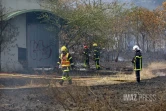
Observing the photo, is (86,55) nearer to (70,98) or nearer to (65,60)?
(65,60)

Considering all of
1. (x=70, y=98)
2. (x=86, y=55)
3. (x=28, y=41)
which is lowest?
(x=70, y=98)

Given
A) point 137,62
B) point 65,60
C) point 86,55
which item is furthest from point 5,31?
point 137,62

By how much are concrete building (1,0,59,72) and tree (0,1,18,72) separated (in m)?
0.25

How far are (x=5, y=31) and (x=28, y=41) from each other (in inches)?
112

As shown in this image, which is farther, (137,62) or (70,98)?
(137,62)

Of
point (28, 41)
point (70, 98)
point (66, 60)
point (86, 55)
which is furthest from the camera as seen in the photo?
point (86, 55)

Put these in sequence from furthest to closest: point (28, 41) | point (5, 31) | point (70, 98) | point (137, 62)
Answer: point (28, 41) < point (5, 31) < point (137, 62) < point (70, 98)

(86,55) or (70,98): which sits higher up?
(86,55)

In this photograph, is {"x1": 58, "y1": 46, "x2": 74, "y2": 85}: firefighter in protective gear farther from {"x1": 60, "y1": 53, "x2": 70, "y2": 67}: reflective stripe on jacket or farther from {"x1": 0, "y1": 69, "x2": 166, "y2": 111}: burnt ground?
{"x1": 0, "y1": 69, "x2": 166, "y2": 111}: burnt ground

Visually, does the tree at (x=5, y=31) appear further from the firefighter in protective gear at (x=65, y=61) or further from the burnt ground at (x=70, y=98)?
the firefighter in protective gear at (x=65, y=61)

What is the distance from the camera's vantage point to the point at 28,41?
2547cm

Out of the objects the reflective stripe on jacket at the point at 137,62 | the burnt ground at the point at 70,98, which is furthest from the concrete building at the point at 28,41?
the reflective stripe on jacket at the point at 137,62

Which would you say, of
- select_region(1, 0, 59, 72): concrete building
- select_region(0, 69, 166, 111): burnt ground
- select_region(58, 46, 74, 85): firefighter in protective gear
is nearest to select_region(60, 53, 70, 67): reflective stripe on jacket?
select_region(58, 46, 74, 85): firefighter in protective gear

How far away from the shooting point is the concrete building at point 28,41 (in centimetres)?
2328
